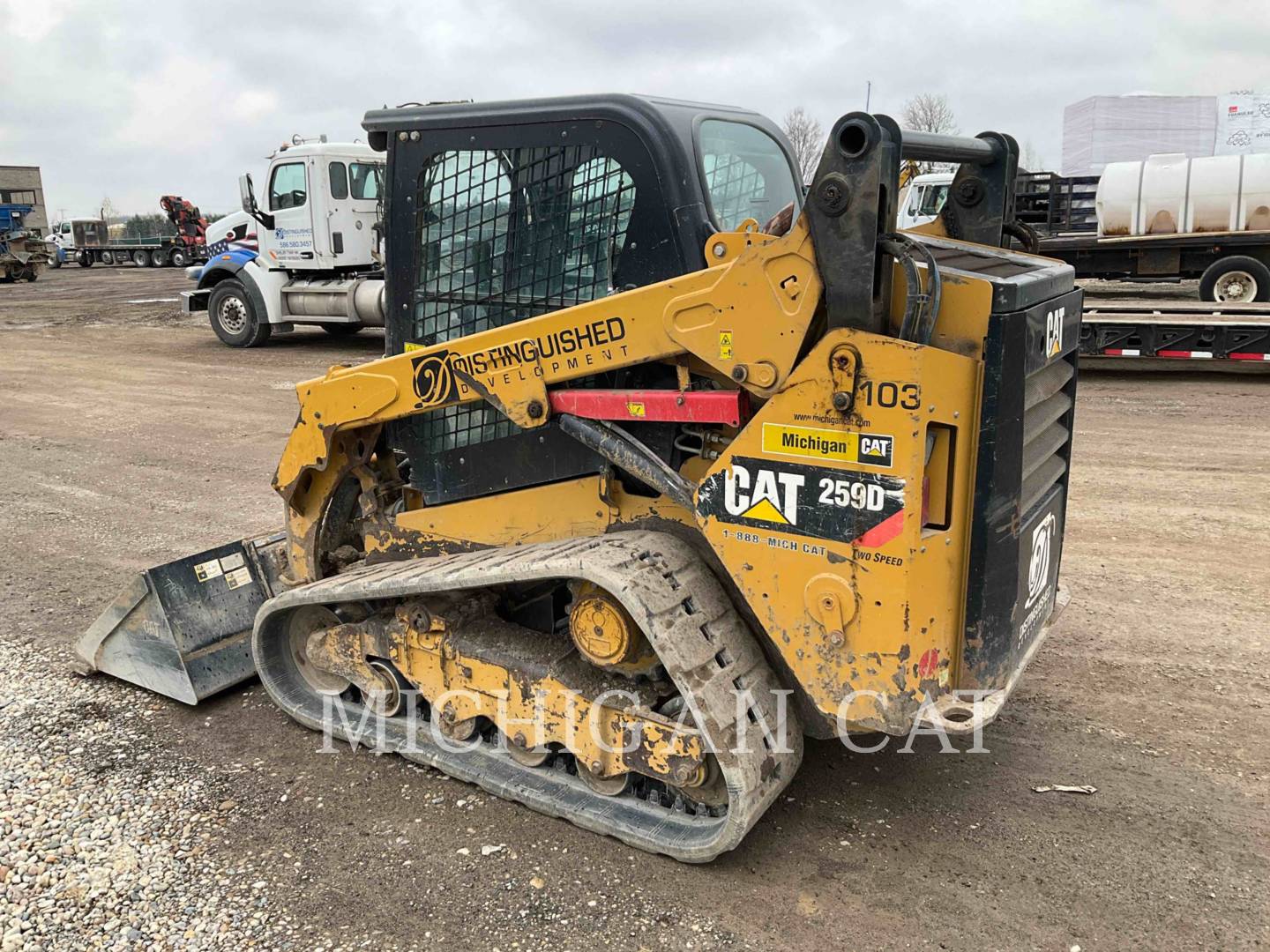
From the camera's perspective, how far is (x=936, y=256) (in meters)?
3.45

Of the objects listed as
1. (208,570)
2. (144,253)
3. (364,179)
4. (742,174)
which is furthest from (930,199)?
(144,253)

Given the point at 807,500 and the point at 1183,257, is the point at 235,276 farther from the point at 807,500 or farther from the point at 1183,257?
the point at 807,500

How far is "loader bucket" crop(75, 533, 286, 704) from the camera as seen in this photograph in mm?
4773

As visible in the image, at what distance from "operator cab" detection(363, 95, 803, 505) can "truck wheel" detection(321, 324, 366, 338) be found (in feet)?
43.7

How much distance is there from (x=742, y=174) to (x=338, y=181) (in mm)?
13621

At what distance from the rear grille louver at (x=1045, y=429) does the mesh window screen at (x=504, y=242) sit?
1484 mm

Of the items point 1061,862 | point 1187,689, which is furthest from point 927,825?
point 1187,689

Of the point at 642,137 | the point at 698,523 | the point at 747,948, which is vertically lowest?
the point at 747,948

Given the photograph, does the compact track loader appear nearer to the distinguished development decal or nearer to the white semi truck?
the distinguished development decal

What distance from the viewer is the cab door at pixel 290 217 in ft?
53.3

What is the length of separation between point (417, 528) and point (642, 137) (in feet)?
6.15

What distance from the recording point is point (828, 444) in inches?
121

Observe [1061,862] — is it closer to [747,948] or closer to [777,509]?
[747,948]

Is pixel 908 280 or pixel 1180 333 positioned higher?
pixel 908 280
